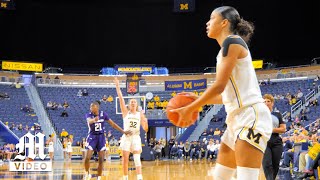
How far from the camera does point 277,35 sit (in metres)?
40.8

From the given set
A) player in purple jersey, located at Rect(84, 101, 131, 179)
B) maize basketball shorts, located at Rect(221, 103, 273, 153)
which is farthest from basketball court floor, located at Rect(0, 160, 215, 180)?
maize basketball shorts, located at Rect(221, 103, 273, 153)

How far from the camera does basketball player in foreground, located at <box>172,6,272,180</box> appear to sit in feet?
11.6

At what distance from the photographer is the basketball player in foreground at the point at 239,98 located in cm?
352

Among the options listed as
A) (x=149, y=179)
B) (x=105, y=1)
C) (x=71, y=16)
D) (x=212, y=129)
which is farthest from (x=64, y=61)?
(x=149, y=179)

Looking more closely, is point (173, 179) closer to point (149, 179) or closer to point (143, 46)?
point (149, 179)

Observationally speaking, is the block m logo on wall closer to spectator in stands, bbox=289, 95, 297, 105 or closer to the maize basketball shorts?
spectator in stands, bbox=289, 95, 297, 105

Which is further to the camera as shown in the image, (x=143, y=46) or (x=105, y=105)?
(x=143, y=46)

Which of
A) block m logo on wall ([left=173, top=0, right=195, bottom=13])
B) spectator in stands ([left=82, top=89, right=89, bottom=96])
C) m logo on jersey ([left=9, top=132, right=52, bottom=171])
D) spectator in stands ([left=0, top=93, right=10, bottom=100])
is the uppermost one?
block m logo on wall ([left=173, top=0, right=195, bottom=13])

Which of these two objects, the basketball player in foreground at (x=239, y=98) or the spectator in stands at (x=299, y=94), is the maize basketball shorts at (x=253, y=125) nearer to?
the basketball player in foreground at (x=239, y=98)

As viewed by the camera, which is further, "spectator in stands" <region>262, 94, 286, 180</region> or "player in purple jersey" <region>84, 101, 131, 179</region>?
"player in purple jersey" <region>84, 101, 131, 179</region>

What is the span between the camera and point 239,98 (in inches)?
144

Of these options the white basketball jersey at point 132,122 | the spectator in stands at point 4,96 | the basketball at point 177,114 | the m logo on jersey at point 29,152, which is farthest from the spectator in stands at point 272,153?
the spectator in stands at point 4,96

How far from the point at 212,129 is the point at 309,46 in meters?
12.3

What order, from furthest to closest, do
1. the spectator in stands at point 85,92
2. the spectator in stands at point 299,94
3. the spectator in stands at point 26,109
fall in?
the spectator in stands at point 85,92, the spectator in stands at point 26,109, the spectator in stands at point 299,94
